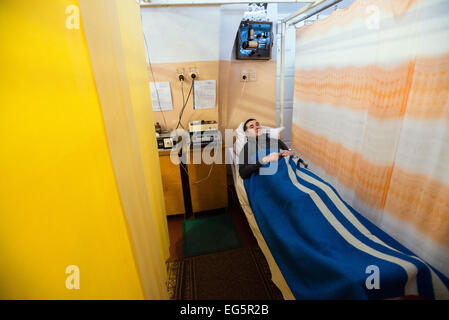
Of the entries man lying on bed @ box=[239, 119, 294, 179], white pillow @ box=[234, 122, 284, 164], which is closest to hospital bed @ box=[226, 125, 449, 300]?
man lying on bed @ box=[239, 119, 294, 179]

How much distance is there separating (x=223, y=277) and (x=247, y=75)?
79.8 inches

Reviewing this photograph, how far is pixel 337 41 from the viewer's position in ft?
4.90

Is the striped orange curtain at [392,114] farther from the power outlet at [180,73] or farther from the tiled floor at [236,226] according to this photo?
the power outlet at [180,73]

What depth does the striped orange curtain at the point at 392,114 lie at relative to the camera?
2.95 ft

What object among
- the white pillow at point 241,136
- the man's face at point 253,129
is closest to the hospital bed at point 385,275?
the white pillow at point 241,136

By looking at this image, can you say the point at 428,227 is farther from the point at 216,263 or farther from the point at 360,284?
the point at 216,263

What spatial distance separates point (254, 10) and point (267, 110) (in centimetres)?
104

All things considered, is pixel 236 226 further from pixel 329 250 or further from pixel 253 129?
pixel 329 250

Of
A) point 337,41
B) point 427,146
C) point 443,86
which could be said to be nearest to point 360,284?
point 427,146

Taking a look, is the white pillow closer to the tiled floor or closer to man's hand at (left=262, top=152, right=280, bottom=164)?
man's hand at (left=262, top=152, right=280, bottom=164)

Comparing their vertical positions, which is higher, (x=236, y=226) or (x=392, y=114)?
(x=392, y=114)

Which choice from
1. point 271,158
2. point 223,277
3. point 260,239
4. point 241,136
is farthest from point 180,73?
point 223,277

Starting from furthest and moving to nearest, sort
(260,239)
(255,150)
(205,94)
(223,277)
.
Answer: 1. (205,94)
2. (255,150)
3. (223,277)
4. (260,239)

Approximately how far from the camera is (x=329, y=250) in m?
0.91
